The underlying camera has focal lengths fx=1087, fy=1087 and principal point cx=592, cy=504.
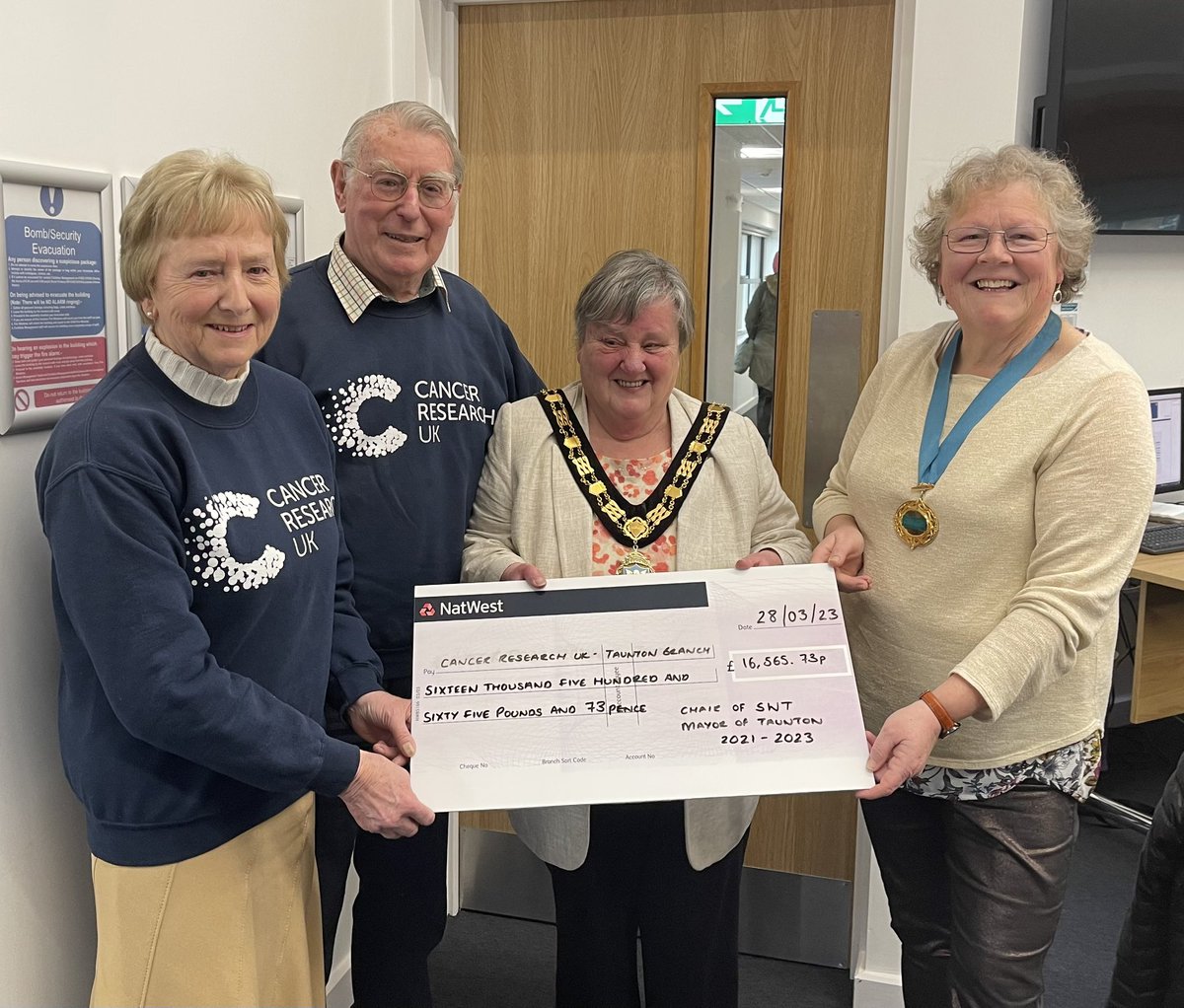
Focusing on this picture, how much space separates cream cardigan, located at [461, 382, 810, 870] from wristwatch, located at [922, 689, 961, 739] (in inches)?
15.2

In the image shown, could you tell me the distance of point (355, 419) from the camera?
176 cm

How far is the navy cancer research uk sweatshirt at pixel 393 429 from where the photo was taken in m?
1.77

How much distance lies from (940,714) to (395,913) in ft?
3.41

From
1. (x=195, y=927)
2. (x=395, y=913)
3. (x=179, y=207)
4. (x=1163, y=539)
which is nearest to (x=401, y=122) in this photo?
(x=179, y=207)

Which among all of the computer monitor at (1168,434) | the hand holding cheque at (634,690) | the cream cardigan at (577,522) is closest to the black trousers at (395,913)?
the cream cardigan at (577,522)

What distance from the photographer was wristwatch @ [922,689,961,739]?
5.04 feet

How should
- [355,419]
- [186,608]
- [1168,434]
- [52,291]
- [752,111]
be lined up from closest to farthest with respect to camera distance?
1. [186,608]
2. [52,291]
3. [355,419]
4. [752,111]
5. [1168,434]

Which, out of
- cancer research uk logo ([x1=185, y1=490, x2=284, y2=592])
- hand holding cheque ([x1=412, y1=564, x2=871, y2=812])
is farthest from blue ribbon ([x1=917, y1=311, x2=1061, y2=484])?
cancer research uk logo ([x1=185, y1=490, x2=284, y2=592])

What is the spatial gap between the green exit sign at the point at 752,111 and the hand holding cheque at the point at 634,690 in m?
1.36

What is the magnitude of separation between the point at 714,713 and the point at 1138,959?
66cm

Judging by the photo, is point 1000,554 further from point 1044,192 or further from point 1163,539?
point 1163,539

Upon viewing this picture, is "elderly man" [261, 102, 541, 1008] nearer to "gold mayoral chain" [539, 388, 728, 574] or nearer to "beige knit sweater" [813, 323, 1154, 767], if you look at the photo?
"gold mayoral chain" [539, 388, 728, 574]

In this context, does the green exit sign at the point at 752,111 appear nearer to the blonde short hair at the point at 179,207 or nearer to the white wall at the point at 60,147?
the white wall at the point at 60,147

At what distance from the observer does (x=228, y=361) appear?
1.37m
